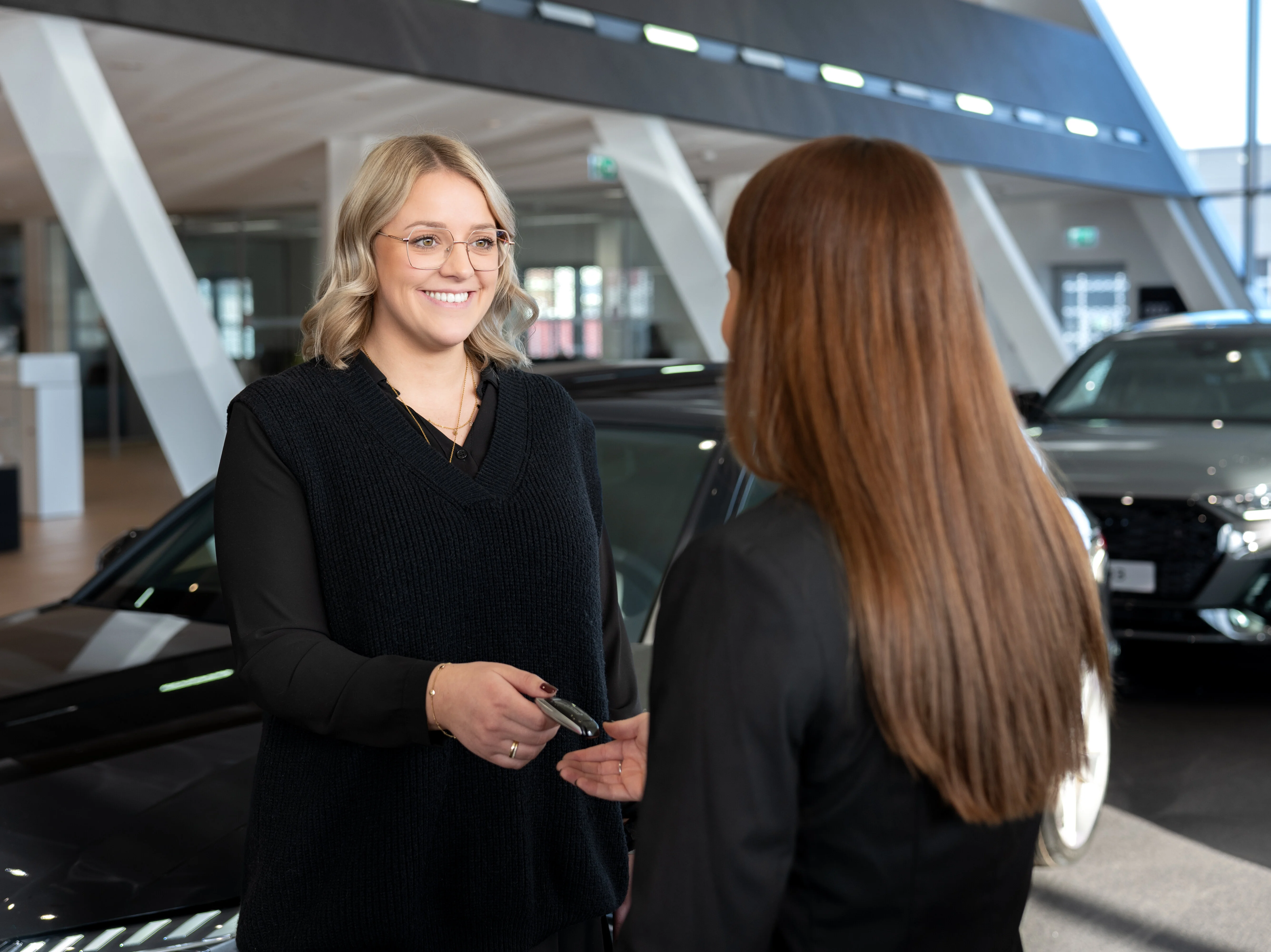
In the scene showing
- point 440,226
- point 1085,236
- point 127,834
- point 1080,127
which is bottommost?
point 127,834

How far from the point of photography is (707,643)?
0.98 m

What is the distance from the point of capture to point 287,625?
143 cm

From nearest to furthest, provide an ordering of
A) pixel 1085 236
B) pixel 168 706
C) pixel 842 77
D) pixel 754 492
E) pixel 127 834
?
pixel 127 834
pixel 168 706
pixel 754 492
pixel 842 77
pixel 1085 236

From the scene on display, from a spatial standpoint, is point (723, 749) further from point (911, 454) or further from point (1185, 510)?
point (1185, 510)

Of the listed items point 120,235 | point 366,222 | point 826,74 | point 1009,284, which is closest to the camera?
point 366,222

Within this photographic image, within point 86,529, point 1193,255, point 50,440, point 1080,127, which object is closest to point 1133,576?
point 86,529

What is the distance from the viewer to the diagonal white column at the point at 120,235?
7.57 metres

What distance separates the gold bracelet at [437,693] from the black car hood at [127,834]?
23.7 inches

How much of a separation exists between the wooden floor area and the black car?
3773 mm

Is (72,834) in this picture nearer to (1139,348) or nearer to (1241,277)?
(1139,348)

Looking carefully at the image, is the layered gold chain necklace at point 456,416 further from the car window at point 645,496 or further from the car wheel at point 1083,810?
the car wheel at point 1083,810

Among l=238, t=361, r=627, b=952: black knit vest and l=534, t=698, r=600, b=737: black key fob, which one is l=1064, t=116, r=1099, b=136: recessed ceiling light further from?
l=534, t=698, r=600, b=737: black key fob

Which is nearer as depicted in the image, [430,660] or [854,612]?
[854,612]

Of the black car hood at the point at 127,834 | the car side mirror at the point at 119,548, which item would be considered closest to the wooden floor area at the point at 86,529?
the car side mirror at the point at 119,548
